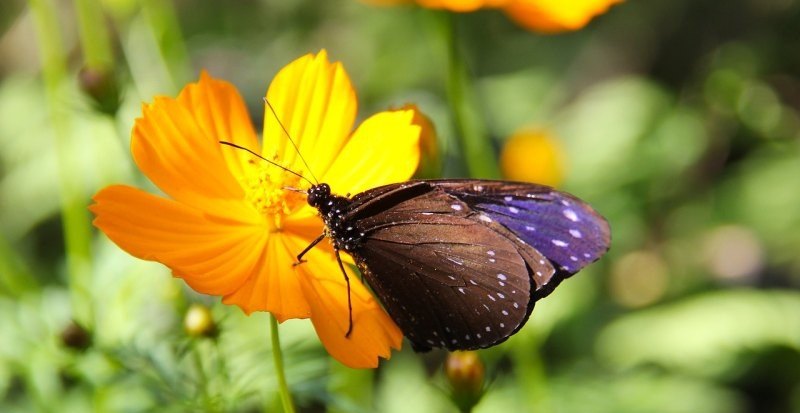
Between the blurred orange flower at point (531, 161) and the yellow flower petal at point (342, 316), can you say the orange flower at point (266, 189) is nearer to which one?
the yellow flower petal at point (342, 316)

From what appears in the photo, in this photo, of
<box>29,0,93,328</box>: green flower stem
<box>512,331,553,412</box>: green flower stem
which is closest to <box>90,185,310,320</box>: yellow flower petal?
<box>29,0,93,328</box>: green flower stem

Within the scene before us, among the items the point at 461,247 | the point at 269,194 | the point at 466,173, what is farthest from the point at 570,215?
the point at 466,173

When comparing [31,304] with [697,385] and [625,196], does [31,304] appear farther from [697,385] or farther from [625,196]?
[625,196]

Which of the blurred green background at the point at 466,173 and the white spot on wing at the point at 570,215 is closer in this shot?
the white spot on wing at the point at 570,215

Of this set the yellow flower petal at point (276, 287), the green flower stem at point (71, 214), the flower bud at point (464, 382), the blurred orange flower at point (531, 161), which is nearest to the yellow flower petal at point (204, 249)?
the yellow flower petal at point (276, 287)

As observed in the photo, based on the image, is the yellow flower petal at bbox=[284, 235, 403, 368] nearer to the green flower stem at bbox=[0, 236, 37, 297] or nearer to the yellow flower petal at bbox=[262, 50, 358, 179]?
the yellow flower petal at bbox=[262, 50, 358, 179]

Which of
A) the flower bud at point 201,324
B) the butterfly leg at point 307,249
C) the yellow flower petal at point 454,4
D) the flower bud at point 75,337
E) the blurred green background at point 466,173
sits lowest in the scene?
the blurred green background at point 466,173
